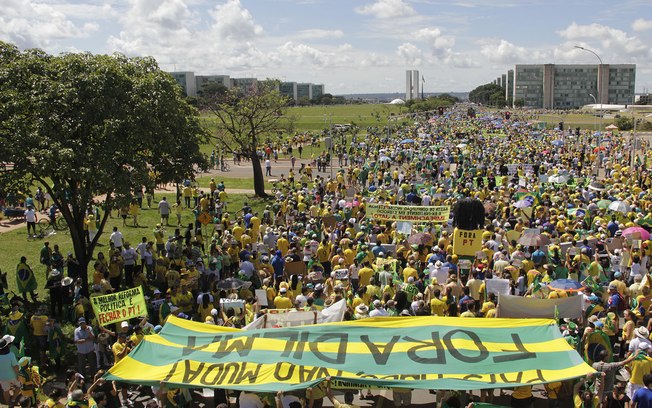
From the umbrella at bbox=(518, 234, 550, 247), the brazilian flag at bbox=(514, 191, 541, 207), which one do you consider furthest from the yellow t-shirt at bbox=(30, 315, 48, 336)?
the brazilian flag at bbox=(514, 191, 541, 207)

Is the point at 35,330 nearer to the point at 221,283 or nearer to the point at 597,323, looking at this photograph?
the point at 221,283

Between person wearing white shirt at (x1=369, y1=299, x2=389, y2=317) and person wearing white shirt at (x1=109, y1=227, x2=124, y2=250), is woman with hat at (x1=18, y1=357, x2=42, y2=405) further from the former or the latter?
person wearing white shirt at (x1=109, y1=227, x2=124, y2=250)

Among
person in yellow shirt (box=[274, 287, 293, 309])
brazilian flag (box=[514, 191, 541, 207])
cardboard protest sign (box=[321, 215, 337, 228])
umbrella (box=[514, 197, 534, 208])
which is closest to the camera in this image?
person in yellow shirt (box=[274, 287, 293, 309])

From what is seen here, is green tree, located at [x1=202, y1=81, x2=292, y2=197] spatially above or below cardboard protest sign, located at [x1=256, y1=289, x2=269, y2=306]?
above

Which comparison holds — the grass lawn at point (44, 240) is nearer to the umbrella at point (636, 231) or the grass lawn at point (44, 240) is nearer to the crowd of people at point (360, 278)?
the crowd of people at point (360, 278)

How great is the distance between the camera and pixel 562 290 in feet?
36.9

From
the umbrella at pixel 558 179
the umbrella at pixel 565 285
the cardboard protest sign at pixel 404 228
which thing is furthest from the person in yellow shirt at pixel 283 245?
the umbrella at pixel 558 179

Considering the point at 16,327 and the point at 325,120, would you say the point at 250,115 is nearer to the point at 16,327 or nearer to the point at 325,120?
the point at 16,327

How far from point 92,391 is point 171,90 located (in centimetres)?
1028

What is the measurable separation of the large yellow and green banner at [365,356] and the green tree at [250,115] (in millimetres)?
22862

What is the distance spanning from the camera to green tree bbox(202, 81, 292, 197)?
31.6 m

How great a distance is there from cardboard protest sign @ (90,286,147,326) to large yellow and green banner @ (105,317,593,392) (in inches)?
85.4

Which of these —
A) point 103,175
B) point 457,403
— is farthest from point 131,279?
point 457,403

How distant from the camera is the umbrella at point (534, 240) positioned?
49.4 feet
